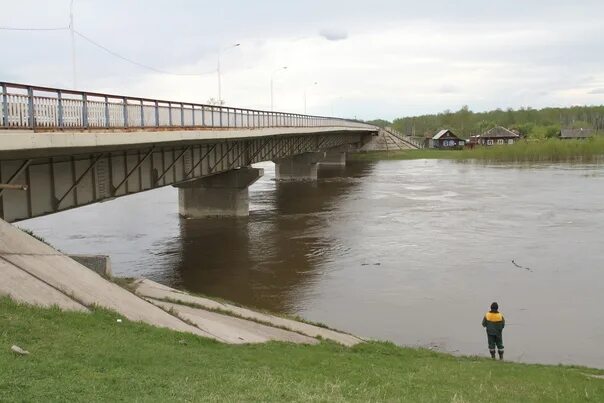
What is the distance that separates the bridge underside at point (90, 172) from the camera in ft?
55.3

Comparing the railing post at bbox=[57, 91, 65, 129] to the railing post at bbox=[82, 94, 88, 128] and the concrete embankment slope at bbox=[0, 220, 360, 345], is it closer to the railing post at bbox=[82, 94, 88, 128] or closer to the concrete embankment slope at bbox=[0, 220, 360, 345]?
the railing post at bbox=[82, 94, 88, 128]

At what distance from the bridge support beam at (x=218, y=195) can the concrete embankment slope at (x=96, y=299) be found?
25406mm

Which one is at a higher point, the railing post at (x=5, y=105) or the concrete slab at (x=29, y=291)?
the railing post at (x=5, y=105)

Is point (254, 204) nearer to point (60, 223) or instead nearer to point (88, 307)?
point (60, 223)

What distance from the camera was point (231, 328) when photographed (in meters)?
14.0

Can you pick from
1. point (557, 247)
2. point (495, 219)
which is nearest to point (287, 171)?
point (495, 219)

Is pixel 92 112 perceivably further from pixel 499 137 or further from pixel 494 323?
pixel 499 137

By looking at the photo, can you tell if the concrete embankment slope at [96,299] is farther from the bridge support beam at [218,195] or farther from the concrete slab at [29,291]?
the bridge support beam at [218,195]

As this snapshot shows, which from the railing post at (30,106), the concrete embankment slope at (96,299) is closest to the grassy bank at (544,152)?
the concrete embankment slope at (96,299)

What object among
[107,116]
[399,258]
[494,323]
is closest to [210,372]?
[494,323]

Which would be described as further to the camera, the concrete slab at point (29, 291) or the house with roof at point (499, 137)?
the house with roof at point (499, 137)

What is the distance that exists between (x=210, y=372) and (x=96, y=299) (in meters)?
4.13

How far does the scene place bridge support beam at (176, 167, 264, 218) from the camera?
135ft

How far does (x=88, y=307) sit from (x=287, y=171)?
6428cm
